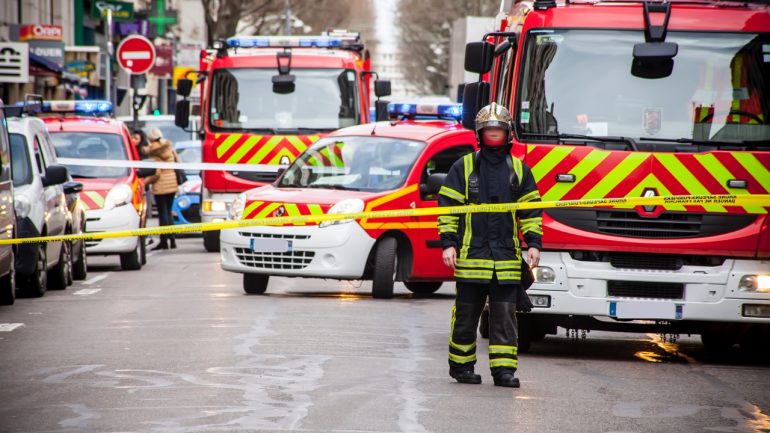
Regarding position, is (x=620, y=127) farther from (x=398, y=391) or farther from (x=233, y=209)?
(x=233, y=209)

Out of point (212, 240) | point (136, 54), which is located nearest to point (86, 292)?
point (212, 240)

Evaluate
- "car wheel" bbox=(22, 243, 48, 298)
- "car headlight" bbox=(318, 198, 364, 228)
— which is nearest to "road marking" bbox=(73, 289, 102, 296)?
"car wheel" bbox=(22, 243, 48, 298)

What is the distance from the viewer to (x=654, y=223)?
37.7 ft

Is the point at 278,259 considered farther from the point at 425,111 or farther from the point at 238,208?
the point at 425,111

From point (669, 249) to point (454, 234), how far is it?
186 cm

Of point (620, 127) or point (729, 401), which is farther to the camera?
point (620, 127)

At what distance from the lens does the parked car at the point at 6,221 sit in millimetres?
14555

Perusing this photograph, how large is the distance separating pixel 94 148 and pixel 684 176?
11.9m

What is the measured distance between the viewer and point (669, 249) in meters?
11.5

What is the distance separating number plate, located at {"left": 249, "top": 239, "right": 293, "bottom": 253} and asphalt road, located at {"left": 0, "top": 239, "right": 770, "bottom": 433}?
19.4 inches

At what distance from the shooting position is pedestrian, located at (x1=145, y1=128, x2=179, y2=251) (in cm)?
2512

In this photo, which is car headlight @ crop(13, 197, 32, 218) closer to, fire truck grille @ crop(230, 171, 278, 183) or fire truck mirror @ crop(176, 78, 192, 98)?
fire truck grille @ crop(230, 171, 278, 183)

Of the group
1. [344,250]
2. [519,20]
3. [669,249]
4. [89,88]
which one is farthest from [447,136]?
[89,88]

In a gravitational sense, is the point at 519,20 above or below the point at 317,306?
above
